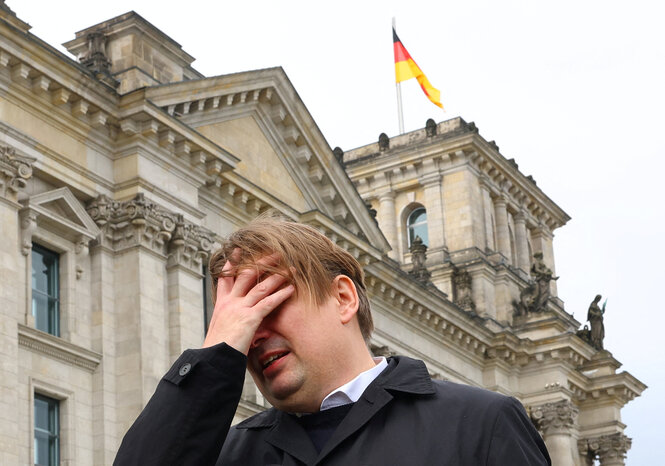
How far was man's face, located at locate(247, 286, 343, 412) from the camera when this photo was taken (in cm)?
355

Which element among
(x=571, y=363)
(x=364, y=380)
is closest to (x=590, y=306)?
(x=571, y=363)

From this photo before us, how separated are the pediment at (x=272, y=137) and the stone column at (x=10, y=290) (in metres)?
4.40

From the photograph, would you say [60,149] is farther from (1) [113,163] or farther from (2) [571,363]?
(2) [571,363]

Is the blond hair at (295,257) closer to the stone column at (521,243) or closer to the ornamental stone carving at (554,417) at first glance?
the ornamental stone carving at (554,417)

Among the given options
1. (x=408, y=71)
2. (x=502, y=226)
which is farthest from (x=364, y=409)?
(x=502, y=226)

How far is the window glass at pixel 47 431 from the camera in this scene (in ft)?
73.3

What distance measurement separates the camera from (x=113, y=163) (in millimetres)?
24891

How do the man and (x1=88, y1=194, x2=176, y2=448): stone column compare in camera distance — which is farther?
(x1=88, y1=194, x2=176, y2=448): stone column

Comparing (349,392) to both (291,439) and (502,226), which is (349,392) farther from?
(502,226)

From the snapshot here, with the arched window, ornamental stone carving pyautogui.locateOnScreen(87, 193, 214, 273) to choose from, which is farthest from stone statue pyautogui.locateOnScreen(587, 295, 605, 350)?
ornamental stone carving pyautogui.locateOnScreen(87, 193, 214, 273)

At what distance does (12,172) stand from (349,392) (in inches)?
746

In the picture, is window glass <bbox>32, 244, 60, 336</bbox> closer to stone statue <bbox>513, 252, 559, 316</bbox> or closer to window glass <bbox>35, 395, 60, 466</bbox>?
window glass <bbox>35, 395, 60, 466</bbox>

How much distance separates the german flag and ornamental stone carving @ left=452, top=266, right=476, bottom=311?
20.4 ft

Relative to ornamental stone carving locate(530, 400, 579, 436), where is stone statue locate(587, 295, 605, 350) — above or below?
above
